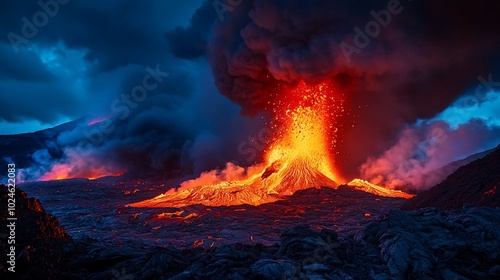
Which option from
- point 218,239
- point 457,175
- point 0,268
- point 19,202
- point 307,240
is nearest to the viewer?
point 0,268

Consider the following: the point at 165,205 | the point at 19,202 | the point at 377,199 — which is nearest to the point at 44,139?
the point at 165,205

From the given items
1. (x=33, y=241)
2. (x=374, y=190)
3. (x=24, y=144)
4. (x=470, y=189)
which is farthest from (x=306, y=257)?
(x=24, y=144)

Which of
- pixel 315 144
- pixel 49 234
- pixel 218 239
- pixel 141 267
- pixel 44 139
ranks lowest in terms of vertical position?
pixel 218 239

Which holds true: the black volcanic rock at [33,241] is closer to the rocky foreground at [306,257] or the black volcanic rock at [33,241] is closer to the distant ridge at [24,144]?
the rocky foreground at [306,257]

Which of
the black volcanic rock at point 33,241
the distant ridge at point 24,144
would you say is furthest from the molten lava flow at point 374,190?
the distant ridge at point 24,144

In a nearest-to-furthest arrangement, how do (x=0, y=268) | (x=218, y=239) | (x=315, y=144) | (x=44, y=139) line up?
(x=0, y=268) < (x=218, y=239) < (x=315, y=144) < (x=44, y=139)

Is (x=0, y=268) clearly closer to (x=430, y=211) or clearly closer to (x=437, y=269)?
(x=437, y=269)
